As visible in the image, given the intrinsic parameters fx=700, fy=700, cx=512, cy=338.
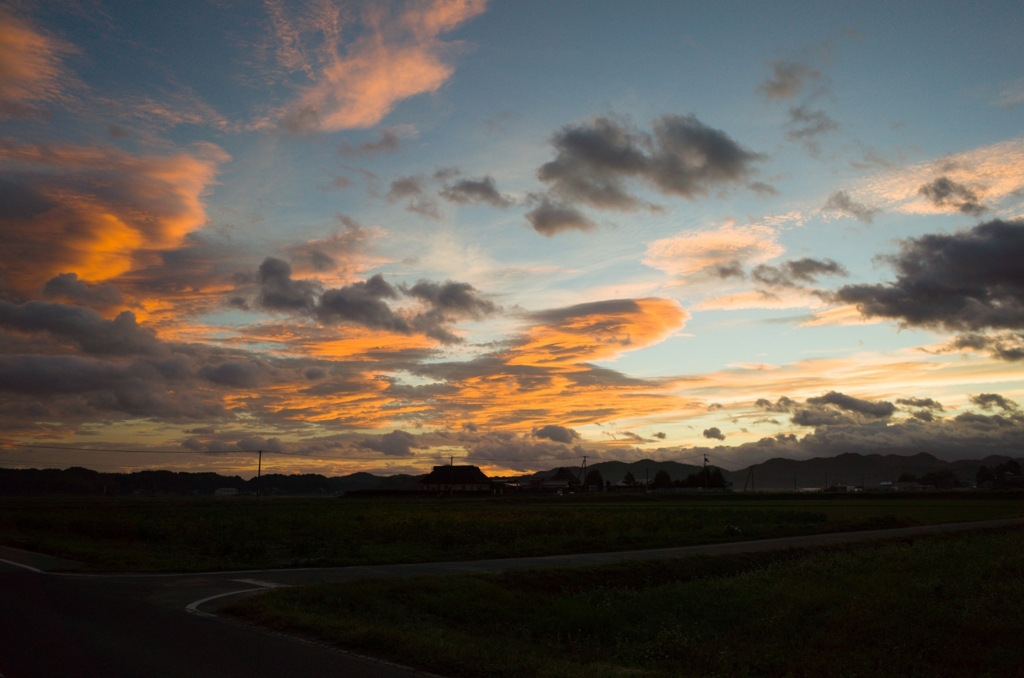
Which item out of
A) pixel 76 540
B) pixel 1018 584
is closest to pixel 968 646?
pixel 1018 584

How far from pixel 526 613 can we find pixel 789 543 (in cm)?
2385

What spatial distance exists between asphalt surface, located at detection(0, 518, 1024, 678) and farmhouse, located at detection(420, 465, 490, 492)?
144850 mm

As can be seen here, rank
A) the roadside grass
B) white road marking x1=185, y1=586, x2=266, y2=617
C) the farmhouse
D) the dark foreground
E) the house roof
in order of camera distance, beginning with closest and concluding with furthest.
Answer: the dark foreground, the roadside grass, white road marking x1=185, y1=586, x2=266, y2=617, the farmhouse, the house roof

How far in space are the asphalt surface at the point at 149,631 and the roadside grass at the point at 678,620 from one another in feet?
3.75

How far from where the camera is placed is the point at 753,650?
16.7m

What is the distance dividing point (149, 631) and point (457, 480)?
161692 millimetres

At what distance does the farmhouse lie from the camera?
169m

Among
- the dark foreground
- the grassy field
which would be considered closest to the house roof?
the grassy field

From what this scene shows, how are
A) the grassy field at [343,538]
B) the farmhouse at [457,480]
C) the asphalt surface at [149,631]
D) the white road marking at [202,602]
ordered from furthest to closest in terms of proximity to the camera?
the farmhouse at [457,480], the grassy field at [343,538], the white road marking at [202,602], the asphalt surface at [149,631]

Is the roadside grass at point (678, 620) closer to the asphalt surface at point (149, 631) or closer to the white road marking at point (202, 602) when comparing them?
the white road marking at point (202, 602)

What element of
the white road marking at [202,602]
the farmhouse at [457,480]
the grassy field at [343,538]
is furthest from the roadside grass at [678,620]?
the farmhouse at [457,480]

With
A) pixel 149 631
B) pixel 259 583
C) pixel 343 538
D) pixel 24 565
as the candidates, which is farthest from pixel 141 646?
pixel 343 538

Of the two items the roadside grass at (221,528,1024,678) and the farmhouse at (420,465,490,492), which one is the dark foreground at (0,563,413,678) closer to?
the roadside grass at (221,528,1024,678)

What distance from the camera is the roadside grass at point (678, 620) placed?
46.9ft
